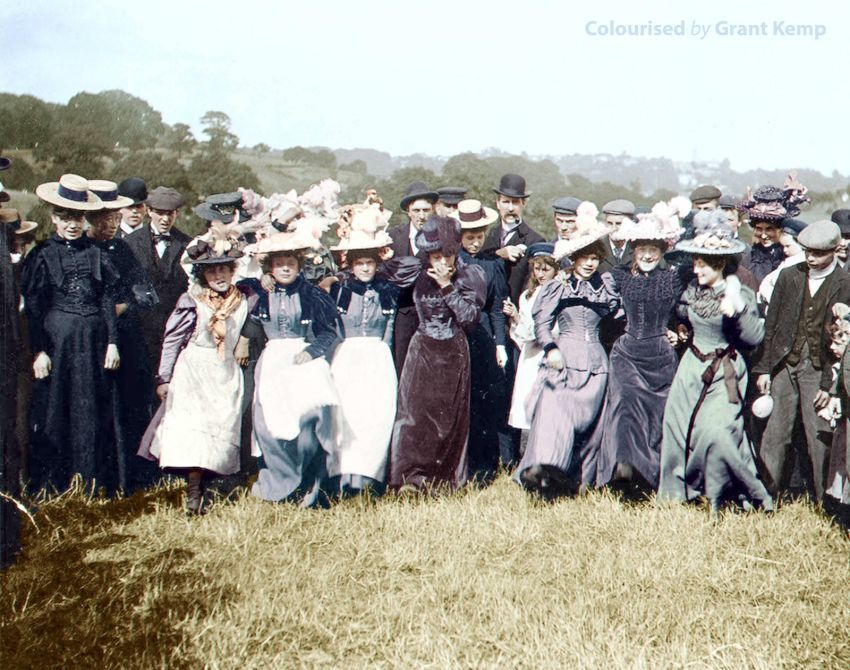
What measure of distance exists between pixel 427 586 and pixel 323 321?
225 cm

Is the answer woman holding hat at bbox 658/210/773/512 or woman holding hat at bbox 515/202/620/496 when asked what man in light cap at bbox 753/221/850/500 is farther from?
woman holding hat at bbox 515/202/620/496

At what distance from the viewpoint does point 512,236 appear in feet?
27.7

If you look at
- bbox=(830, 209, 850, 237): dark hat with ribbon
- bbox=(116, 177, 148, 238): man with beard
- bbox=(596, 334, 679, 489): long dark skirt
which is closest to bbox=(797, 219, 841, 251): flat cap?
bbox=(596, 334, 679, 489): long dark skirt

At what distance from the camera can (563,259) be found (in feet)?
23.4

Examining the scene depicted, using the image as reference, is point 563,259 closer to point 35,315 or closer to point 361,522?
point 361,522

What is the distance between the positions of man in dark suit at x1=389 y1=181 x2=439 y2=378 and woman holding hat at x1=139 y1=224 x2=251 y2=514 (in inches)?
48.0

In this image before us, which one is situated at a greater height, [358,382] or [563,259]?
[563,259]

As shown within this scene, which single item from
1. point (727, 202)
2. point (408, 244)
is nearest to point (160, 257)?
point (408, 244)

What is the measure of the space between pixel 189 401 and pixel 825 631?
4231 mm

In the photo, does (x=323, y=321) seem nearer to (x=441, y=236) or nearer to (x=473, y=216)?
(x=441, y=236)

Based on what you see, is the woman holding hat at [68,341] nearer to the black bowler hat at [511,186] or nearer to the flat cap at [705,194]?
the black bowler hat at [511,186]

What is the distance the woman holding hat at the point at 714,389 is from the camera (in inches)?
249

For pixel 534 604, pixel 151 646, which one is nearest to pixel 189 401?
pixel 151 646

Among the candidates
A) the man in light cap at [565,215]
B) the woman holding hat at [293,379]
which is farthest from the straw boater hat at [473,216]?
the woman holding hat at [293,379]
